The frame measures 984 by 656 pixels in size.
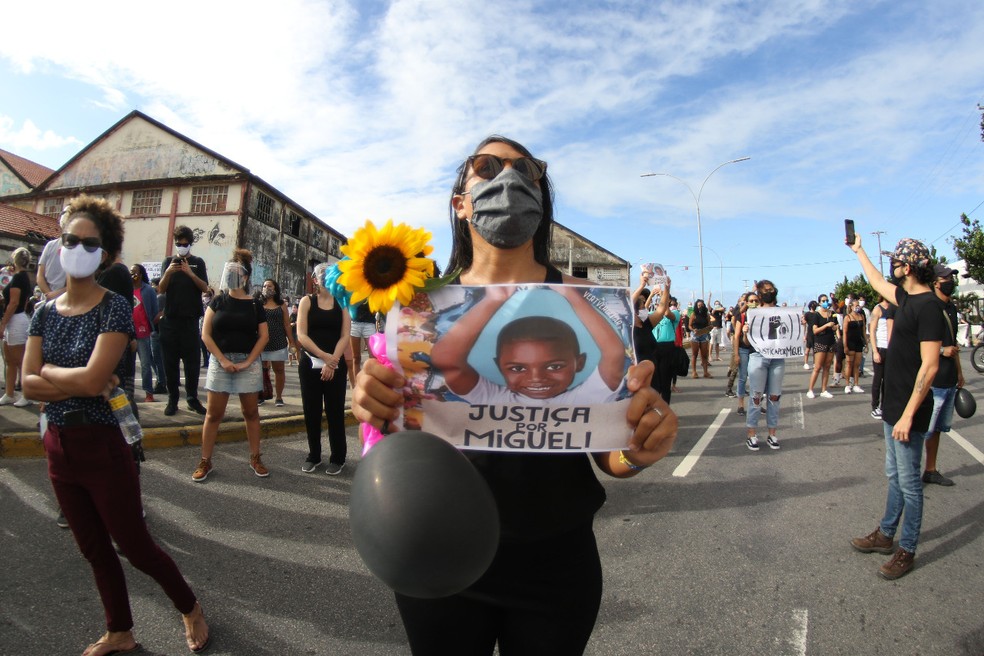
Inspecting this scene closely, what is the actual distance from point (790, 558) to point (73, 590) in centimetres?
446

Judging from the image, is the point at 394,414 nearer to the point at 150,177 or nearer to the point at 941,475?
the point at 941,475

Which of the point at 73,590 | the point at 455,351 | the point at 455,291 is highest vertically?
the point at 455,291

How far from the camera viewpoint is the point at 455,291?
1398 millimetres

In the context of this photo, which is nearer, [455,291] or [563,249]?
[455,291]

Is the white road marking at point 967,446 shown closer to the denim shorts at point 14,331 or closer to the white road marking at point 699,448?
the white road marking at point 699,448

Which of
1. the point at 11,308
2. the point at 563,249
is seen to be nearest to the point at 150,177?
the point at 11,308

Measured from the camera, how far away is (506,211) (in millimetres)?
1506

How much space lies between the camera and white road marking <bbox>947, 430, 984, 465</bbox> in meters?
6.42

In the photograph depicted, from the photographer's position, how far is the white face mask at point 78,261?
262 centimetres

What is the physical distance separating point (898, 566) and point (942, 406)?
7.64 ft

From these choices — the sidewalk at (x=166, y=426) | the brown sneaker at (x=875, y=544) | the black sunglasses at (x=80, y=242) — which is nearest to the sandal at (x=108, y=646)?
the black sunglasses at (x=80, y=242)

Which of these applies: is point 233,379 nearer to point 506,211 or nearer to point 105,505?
point 105,505

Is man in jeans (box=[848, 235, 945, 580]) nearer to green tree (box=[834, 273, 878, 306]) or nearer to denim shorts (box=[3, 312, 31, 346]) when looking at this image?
denim shorts (box=[3, 312, 31, 346])

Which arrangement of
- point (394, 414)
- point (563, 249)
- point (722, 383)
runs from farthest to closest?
point (563, 249) → point (722, 383) → point (394, 414)
